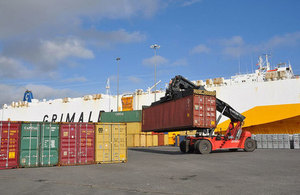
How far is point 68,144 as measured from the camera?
15.4 metres

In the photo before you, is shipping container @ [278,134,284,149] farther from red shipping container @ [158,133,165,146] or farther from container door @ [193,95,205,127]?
red shipping container @ [158,133,165,146]

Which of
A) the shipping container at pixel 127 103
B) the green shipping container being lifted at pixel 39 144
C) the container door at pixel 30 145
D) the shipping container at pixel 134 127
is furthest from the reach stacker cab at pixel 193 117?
the shipping container at pixel 127 103

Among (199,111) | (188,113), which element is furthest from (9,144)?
(199,111)

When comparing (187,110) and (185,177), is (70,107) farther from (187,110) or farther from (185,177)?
(185,177)

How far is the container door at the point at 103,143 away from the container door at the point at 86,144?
31 centimetres

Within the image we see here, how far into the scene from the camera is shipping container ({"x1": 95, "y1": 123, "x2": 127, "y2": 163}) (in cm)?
1612

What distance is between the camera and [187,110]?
19.8m

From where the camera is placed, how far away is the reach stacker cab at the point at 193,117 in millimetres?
19719

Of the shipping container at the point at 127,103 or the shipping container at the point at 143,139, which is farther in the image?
the shipping container at the point at 127,103

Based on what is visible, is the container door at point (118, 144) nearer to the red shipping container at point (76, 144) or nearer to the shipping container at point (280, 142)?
the red shipping container at point (76, 144)

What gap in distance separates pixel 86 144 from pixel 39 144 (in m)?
2.67

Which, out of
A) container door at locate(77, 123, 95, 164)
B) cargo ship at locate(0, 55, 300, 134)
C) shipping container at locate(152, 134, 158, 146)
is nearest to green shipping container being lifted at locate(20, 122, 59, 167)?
container door at locate(77, 123, 95, 164)

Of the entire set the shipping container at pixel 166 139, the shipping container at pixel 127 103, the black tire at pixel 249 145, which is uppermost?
the shipping container at pixel 127 103

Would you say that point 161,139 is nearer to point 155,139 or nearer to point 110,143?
point 155,139
